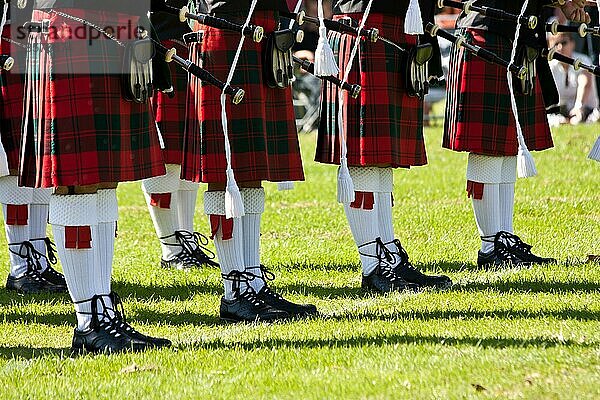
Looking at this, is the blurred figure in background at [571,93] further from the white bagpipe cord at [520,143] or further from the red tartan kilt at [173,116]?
the red tartan kilt at [173,116]

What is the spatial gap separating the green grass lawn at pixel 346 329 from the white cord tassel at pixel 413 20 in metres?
1.05

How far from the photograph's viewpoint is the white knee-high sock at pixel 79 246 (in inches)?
150

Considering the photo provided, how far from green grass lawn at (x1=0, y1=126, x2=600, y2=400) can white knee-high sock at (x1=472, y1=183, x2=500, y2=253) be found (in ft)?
0.62

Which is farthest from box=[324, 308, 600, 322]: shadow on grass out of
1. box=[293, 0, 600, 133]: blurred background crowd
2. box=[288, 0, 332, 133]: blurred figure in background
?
box=[288, 0, 332, 133]: blurred figure in background

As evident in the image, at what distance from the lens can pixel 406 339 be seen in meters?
3.85

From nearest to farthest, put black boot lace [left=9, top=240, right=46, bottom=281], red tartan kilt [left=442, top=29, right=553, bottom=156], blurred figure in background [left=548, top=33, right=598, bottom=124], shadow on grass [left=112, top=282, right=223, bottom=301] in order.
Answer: shadow on grass [left=112, top=282, right=223, bottom=301]
black boot lace [left=9, top=240, right=46, bottom=281]
red tartan kilt [left=442, top=29, right=553, bottom=156]
blurred figure in background [left=548, top=33, right=598, bottom=124]

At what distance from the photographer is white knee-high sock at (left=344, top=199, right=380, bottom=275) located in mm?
4930

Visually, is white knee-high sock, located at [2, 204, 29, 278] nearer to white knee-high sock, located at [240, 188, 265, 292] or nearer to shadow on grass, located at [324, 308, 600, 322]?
white knee-high sock, located at [240, 188, 265, 292]

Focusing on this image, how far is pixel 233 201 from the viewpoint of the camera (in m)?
4.11

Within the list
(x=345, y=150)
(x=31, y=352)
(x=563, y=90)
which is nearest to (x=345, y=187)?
(x=345, y=150)

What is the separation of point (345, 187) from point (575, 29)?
150cm

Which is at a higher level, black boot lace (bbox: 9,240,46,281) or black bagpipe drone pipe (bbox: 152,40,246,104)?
black bagpipe drone pipe (bbox: 152,40,246,104)

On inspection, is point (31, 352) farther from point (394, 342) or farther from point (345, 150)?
point (345, 150)

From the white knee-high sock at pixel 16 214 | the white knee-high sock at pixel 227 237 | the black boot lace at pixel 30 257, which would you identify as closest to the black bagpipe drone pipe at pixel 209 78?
the white knee-high sock at pixel 227 237
